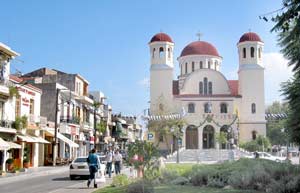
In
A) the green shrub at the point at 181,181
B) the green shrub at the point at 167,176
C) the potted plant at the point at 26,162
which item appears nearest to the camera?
the green shrub at the point at 181,181

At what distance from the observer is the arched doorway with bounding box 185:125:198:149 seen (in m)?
76.8

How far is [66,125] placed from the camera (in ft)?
173

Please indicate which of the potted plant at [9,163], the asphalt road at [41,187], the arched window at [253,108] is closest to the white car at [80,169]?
the asphalt road at [41,187]

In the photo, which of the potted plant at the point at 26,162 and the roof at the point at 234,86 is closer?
the potted plant at the point at 26,162

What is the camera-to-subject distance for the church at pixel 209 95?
→ 7600 centimetres

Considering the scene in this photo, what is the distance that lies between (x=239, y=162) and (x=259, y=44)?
6348cm

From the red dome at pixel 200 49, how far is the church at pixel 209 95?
0.18m

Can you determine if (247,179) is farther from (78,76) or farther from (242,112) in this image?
(242,112)

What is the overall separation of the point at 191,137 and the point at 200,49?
17397 mm

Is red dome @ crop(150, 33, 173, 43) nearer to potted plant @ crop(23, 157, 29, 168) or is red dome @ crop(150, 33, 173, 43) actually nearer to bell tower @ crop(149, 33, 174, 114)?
bell tower @ crop(149, 33, 174, 114)

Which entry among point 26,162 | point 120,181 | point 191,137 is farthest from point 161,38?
point 120,181

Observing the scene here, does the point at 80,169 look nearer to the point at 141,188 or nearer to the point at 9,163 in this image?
the point at 9,163

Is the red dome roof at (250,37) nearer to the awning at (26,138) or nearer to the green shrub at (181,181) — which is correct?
the awning at (26,138)

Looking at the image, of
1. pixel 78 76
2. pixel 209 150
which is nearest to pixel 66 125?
pixel 78 76
